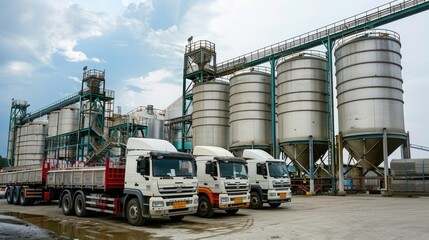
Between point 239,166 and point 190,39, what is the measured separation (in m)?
32.2

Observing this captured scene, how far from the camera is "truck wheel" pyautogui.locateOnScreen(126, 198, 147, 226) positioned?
1255 cm

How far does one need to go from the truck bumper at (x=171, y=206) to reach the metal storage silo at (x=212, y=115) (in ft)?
82.2

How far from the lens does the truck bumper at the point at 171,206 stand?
474 inches

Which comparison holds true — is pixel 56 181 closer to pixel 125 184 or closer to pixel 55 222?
pixel 55 222

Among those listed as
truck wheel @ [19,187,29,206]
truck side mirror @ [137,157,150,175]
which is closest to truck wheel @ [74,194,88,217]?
truck side mirror @ [137,157,150,175]

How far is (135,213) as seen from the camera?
12828 mm

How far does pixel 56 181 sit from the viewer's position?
18141 mm

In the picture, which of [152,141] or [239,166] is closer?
[152,141]

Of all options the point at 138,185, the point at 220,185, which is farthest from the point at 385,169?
the point at 138,185

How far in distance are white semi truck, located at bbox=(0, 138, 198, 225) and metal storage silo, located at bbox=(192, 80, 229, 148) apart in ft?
70.8

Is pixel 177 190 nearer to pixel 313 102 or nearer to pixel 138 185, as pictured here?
pixel 138 185

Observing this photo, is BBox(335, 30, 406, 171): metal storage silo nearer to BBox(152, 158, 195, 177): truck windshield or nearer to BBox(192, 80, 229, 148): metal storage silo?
BBox(192, 80, 229, 148): metal storage silo

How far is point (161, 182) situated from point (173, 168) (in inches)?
32.2

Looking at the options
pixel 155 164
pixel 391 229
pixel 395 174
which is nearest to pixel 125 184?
pixel 155 164
